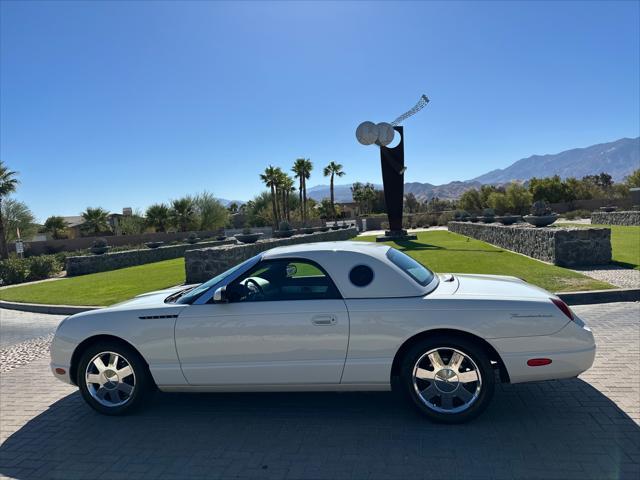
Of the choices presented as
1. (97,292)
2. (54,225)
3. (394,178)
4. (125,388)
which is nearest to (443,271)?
(125,388)

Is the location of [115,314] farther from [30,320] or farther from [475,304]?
[30,320]

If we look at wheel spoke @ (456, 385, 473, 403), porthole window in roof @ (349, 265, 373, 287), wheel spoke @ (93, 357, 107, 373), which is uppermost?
porthole window in roof @ (349, 265, 373, 287)

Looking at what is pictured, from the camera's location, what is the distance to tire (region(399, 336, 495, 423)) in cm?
364

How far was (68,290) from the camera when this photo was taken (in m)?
14.1

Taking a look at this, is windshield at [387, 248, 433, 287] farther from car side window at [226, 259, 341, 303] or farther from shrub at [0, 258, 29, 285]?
shrub at [0, 258, 29, 285]

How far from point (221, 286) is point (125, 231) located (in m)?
49.7

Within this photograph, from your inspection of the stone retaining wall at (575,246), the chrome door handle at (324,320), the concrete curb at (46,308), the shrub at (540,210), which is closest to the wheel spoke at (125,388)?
the chrome door handle at (324,320)

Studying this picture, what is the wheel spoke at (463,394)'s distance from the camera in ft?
12.1

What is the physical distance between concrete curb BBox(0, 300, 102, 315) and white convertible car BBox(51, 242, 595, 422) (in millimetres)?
6583

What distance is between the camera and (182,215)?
2057 inches

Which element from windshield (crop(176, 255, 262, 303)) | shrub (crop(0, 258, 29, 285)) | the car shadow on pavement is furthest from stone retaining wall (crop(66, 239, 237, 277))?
windshield (crop(176, 255, 262, 303))

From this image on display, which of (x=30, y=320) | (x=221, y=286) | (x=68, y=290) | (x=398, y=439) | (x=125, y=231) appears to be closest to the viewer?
(x=398, y=439)

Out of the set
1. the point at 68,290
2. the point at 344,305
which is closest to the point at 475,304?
the point at 344,305

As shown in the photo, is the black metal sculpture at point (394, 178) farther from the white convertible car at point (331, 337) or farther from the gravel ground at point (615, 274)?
the white convertible car at point (331, 337)
